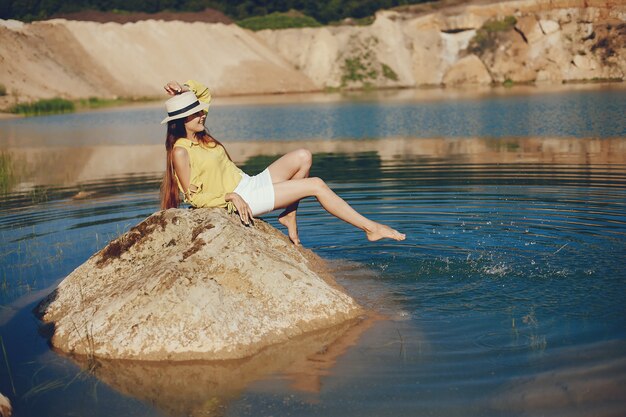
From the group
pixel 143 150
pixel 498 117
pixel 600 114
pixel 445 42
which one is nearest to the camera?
pixel 143 150

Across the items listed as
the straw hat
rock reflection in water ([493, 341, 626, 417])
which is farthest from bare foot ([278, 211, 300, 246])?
rock reflection in water ([493, 341, 626, 417])

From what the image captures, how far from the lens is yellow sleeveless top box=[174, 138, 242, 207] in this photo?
765 centimetres

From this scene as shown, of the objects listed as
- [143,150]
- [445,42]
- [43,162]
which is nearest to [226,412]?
[43,162]

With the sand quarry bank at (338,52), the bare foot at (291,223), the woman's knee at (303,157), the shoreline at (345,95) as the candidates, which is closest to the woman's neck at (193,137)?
the woman's knee at (303,157)

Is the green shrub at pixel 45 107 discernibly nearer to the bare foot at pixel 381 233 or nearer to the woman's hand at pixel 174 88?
the woman's hand at pixel 174 88

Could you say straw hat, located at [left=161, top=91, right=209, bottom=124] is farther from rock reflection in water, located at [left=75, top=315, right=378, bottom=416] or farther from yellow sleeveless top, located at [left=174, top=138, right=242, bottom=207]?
rock reflection in water, located at [left=75, top=315, right=378, bottom=416]

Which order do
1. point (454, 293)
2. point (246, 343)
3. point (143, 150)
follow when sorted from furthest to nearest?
point (143, 150) → point (454, 293) → point (246, 343)

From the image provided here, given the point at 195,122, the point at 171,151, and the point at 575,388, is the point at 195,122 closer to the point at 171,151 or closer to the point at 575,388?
the point at 171,151

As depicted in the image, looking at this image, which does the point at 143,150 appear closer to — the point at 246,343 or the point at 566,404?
the point at 246,343

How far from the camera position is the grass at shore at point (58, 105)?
4316 centimetres

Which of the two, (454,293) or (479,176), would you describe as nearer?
(454,293)

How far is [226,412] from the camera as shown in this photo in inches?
206

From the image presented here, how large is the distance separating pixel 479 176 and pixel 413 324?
8571mm

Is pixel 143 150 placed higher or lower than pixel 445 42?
lower
